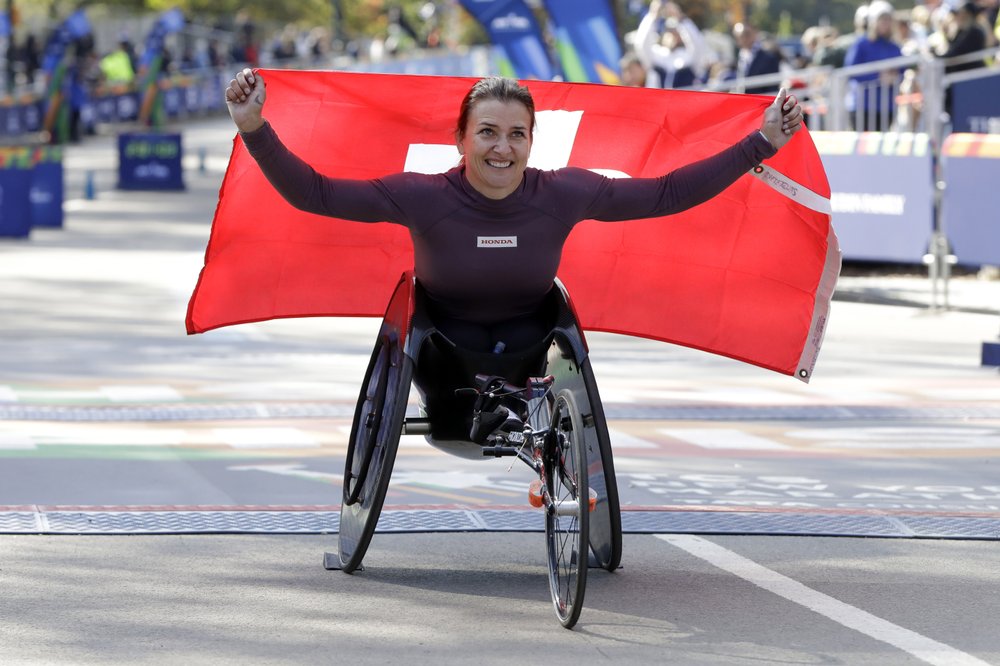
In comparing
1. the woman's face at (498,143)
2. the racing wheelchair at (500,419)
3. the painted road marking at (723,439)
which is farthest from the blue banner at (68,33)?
the woman's face at (498,143)

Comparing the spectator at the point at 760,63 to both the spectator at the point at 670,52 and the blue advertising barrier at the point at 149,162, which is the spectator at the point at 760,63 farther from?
the blue advertising barrier at the point at 149,162

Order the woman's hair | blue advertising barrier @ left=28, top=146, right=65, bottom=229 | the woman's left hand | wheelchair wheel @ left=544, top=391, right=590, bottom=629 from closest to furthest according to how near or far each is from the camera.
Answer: wheelchair wheel @ left=544, top=391, right=590, bottom=629
the woman's hair
the woman's left hand
blue advertising barrier @ left=28, top=146, right=65, bottom=229

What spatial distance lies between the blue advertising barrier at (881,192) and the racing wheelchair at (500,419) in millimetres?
9332

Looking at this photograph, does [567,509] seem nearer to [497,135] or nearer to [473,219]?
[473,219]

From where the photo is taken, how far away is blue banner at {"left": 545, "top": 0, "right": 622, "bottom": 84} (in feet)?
82.1

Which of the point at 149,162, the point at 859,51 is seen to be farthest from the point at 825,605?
the point at 149,162

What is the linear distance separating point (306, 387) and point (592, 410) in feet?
16.8

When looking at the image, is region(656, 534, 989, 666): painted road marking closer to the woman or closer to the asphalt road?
the asphalt road

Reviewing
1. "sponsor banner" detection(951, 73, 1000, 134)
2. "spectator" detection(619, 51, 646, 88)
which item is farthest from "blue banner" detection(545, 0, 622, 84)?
"sponsor banner" detection(951, 73, 1000, 134)

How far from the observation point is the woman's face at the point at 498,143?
6297 mm

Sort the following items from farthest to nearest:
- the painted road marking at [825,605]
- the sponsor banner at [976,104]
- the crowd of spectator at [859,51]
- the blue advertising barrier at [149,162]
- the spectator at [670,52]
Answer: the blue advertising barrier at [149,162], the spectator at [670,52], the crowd of spectator at [859,51], the sponsor banner at [976,104], the painted road marking at [825,605]

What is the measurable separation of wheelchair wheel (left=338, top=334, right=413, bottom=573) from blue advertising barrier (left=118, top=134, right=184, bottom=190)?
21576 millimetres

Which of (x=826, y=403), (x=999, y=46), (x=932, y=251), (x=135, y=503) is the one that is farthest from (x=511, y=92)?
(x=999, y=46)

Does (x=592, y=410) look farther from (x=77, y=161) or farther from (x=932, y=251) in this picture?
(x=77, y=161)
